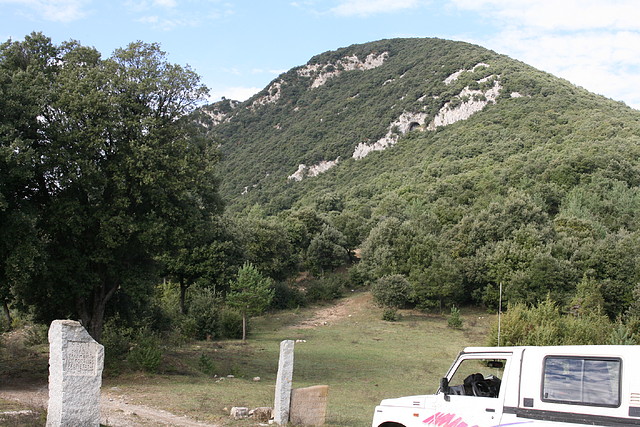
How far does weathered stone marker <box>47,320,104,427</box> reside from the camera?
1052 centimetres

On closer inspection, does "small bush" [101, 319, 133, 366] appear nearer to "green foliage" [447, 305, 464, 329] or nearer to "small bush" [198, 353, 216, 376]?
"small bush" [198, 353, 216, 376]

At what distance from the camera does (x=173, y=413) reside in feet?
47.0

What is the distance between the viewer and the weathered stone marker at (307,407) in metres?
13.3

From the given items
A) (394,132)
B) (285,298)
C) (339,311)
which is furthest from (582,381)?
(394,132)

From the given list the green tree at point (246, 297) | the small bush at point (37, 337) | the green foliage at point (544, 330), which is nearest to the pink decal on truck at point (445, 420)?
the green foliage at point (544, 330)

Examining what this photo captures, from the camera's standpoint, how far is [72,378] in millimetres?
10695

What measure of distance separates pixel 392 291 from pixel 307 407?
3954 centimetres

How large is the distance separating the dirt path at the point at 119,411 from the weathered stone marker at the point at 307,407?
1964 mm

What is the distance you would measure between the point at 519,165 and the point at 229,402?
251 ft

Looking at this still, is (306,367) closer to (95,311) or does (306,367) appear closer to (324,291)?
(95,311)

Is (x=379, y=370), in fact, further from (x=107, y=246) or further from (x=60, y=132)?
(x=60, y=132)

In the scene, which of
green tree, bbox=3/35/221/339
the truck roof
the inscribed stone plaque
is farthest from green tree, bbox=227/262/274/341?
the truck roof

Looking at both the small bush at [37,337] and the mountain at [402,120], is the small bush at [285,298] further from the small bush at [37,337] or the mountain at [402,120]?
the mountain at [402,120]

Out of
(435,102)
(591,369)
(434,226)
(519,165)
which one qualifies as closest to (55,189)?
(591,369)
